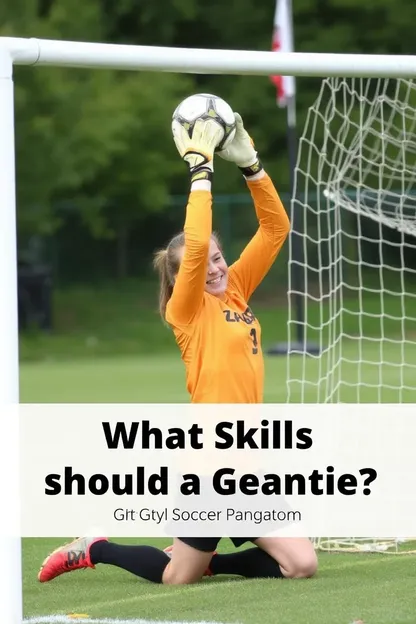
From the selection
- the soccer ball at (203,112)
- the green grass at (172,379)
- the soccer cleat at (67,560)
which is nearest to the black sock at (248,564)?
the soccer cleat at (67,560)

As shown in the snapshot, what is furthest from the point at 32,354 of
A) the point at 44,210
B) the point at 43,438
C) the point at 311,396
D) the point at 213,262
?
the point at 213,262

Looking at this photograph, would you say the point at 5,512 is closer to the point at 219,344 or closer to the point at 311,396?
the point at 219,344

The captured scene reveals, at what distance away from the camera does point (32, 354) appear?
21.8 metres

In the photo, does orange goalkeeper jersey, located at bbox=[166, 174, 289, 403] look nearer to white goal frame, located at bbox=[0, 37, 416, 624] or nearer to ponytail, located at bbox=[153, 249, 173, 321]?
ponytail, located at bbox=[153, 249, 173, 321]

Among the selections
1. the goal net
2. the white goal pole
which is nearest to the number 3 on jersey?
the white goal pole

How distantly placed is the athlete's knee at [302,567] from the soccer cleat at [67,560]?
0.88 meters

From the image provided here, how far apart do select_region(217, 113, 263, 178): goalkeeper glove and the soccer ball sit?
16 centimetres

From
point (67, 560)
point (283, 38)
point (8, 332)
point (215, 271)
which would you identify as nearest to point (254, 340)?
point (215, 271)

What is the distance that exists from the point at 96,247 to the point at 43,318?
7.36ft

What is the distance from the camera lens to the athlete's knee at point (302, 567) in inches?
206

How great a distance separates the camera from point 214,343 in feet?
17.0

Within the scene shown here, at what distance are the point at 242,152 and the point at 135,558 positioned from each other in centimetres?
185

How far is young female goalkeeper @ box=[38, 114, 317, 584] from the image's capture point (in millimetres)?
5105

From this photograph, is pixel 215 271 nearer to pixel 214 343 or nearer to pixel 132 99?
pixel 214 343
